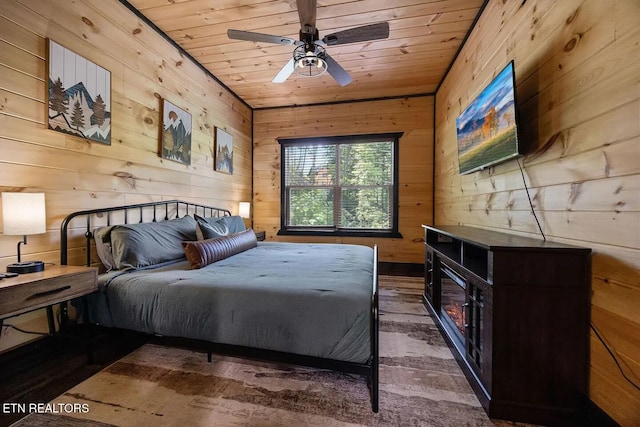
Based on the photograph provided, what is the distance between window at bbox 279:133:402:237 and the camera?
4.27 meters

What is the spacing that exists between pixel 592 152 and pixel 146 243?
287cm

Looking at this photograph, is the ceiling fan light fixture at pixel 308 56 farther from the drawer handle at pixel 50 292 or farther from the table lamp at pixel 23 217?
the drawer handle at pixel 50 292

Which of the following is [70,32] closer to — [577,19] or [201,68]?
[201,68]

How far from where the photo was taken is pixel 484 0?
228 centimetres

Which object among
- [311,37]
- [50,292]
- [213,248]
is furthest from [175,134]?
[50,292]

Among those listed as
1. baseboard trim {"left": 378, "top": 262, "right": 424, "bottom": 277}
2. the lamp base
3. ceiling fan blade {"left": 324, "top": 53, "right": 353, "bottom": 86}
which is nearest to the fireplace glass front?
baseboard trim {"left": 378, "top": 262, "right": 424, "bottom": 277}

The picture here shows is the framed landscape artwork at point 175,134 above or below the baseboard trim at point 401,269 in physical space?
above

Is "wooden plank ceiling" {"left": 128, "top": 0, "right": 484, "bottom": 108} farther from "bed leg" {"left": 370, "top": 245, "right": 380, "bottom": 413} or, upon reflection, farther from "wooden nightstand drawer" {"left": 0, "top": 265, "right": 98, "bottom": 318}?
"bed leg" {"left": 370, "top": 245, "right": 380, "bottom": 413}

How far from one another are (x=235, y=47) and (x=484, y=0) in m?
2.54

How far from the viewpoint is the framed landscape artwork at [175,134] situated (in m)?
2.76

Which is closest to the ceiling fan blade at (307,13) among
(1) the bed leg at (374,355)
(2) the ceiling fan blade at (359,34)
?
(2) the ceiling fan blade at (359,34)

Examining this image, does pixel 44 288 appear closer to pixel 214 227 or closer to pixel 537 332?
pixel 214 227

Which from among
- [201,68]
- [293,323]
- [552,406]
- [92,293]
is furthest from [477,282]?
[201,68]

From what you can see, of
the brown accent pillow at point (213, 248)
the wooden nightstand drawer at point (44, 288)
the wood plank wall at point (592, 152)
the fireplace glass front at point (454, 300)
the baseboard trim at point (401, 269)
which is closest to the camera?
the wood plank wall at point (592, 152)
